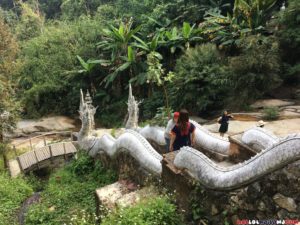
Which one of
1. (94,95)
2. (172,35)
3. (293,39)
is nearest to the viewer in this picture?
(293,39)

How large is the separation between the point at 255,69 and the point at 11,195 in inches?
398

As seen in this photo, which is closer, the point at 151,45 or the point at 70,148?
the point at 70,148

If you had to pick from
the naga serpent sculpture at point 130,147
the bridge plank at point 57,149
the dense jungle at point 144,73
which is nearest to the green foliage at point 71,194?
the dense jungle at point 144,73

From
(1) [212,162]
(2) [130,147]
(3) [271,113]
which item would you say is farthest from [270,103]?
(1) [212,162]

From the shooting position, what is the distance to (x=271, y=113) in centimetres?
1126

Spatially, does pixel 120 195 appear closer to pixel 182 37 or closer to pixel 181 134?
pixel 181 134

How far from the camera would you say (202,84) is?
46.8 ft

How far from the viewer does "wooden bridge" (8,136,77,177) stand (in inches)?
474

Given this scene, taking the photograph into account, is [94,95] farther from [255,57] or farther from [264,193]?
[264,193]

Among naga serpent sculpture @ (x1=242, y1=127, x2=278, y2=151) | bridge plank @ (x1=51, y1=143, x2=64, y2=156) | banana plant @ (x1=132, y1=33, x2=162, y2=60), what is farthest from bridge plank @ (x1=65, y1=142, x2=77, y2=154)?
naga serpent sculpture @ (x1=242, y1=127, x2=278, y2=151)

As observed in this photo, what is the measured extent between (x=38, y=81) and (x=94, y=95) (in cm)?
414

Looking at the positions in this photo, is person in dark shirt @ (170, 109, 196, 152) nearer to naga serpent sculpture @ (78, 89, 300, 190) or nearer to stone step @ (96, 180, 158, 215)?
naga serpent sculpture @ (78, 89, 300, 190)

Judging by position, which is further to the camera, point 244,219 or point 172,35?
point 172,35

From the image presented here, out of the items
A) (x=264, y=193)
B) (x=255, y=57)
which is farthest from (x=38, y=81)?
(x=264, y=193)
